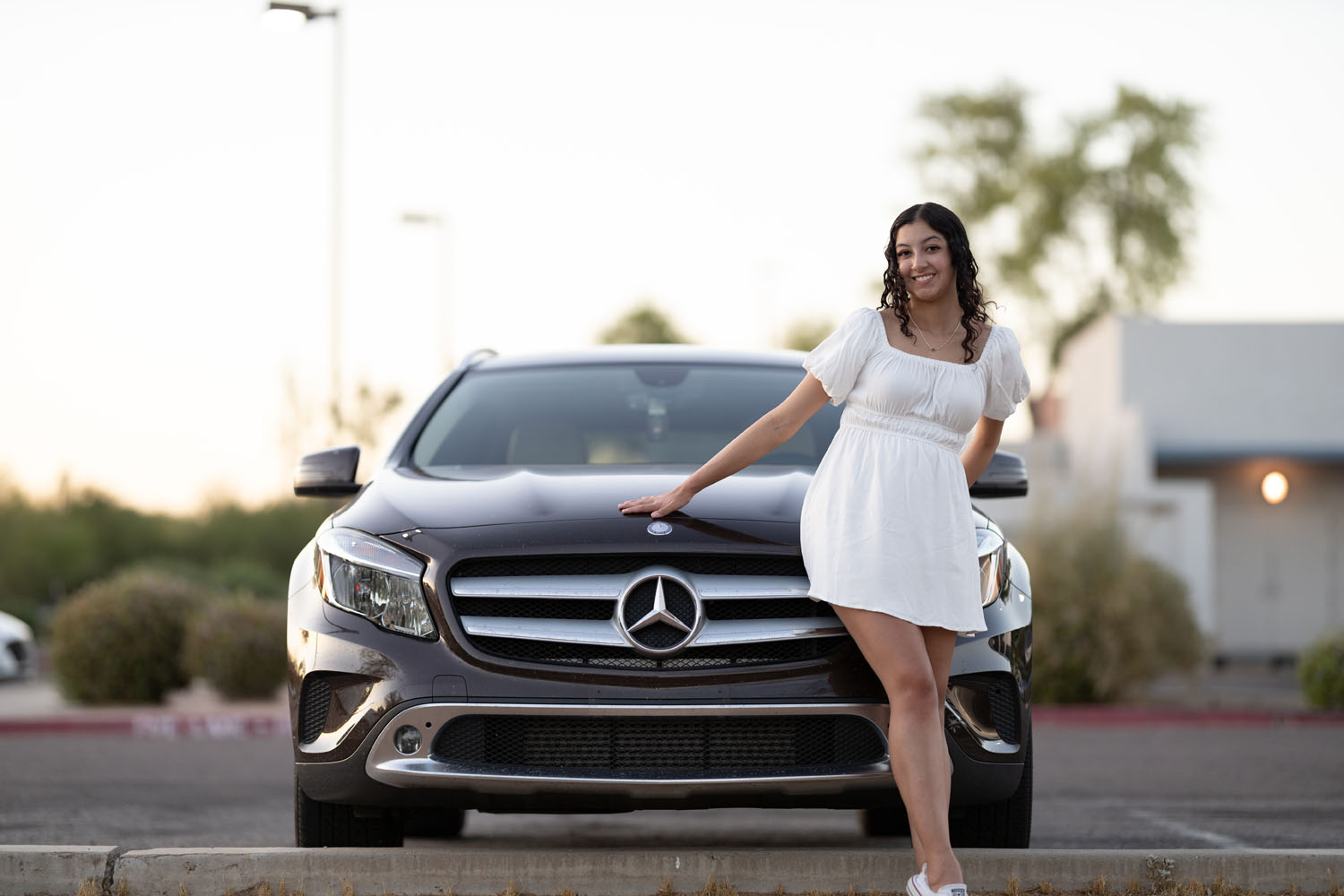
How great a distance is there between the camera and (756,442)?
404 cm

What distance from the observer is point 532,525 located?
3.93m

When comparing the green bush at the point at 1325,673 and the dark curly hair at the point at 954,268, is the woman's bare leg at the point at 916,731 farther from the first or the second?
the green bush at the point at 1325,673

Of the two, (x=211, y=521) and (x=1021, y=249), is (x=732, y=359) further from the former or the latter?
(x=1021, y=249)

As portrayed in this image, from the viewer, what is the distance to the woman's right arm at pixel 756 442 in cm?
400

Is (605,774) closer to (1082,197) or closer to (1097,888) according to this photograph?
(1097,888)

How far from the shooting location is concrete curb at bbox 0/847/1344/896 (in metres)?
4.03

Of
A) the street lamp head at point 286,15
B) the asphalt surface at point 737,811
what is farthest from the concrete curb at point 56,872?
the street lamp head at point 286,15

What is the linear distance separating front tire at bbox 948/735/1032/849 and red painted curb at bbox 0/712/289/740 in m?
8.75

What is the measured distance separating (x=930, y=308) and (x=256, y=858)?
7.43 feet

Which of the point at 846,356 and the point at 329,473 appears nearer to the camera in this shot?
the point at 846,356

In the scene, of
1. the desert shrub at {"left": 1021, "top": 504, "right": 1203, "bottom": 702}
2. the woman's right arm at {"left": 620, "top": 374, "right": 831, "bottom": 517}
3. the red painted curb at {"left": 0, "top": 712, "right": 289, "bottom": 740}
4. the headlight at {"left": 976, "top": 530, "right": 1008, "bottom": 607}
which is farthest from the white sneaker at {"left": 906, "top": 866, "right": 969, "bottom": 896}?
the desert shrub at {"left": 1021, "top": 504, "right": 1203, "bottom": 702}

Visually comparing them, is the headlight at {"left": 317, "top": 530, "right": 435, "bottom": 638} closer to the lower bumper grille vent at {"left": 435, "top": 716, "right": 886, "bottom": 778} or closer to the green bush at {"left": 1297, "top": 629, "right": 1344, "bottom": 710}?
the lower bumper grille vent at {"left": 435, "top": 716, "right": 886, "bottom": 778}

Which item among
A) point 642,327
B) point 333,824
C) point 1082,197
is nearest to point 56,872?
point 333,824

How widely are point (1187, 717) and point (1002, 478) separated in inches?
339
